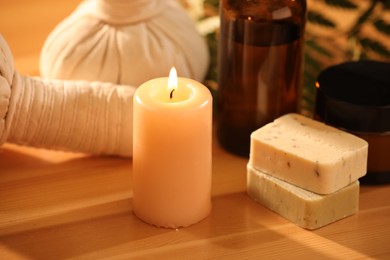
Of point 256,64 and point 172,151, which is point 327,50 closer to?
point 256,64

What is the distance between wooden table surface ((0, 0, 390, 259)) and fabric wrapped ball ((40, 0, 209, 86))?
102 mm

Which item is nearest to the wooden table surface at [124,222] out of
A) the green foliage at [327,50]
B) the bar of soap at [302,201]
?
the bar of soap at [302,201]

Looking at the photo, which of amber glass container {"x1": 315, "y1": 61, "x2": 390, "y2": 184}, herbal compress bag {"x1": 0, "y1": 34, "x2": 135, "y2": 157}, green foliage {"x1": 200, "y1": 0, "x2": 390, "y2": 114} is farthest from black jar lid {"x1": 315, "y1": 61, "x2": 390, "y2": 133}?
herbal compress bag {"x1": 0, "y1": 34, "x2": 135, "y2": 157}

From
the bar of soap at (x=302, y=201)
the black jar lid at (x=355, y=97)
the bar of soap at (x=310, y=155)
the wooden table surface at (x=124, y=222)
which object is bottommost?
the wooden table surface at (x=124, y=222)

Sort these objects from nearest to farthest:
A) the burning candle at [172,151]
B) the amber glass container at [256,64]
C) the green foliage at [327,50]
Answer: the burning candle at [172,151] < the amber glass container at [256,64] < the green foliage at [327,50]

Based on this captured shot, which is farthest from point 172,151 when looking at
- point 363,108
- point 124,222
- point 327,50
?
point 327,50

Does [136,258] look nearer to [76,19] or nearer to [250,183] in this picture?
[250,183]

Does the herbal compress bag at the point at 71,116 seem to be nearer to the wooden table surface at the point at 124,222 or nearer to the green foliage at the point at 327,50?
the wooden table surface at the point at 124,222

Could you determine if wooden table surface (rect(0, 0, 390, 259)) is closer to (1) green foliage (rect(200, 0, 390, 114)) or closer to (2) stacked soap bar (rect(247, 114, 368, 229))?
(2) stacked soap bar (rect(247, 114, 368, 229))

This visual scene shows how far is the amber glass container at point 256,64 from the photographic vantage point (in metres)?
0.97

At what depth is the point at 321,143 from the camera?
0.90 meters

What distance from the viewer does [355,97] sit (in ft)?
3.12

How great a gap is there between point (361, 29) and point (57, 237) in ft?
1.70

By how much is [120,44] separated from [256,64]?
0.53 feet
